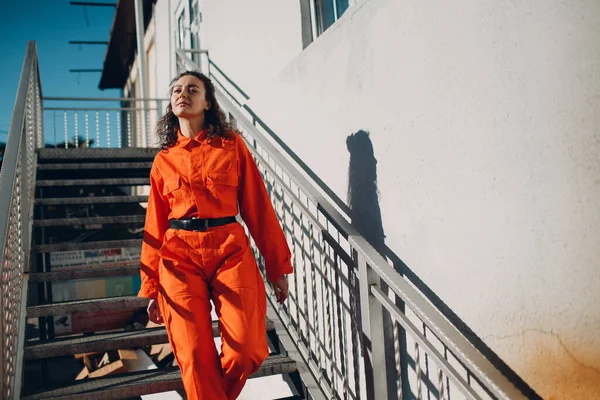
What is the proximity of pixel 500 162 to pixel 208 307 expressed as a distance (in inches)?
47.7

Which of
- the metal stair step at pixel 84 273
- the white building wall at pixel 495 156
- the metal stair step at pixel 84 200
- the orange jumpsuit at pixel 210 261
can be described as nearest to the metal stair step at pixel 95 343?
the metal stair step at pixel 84 273

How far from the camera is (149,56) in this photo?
41.8 ft

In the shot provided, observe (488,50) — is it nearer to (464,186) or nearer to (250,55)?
(464,186)

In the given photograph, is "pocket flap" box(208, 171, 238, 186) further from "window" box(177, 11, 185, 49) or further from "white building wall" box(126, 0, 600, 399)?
"window" box(177, 11, 185, 49)

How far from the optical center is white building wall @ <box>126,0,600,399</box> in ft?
4.30

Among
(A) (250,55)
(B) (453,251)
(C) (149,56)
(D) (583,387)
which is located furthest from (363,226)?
(C) (149,56)

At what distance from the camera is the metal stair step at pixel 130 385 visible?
239cm

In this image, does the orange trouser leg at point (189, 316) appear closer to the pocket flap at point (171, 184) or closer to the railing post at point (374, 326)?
the pocket flap at point (171, 184)

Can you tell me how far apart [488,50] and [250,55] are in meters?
3.05

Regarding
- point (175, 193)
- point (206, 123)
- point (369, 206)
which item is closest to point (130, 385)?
point (175, 193)

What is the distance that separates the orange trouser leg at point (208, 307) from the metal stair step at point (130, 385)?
664 millimetres

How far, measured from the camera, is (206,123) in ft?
7.68

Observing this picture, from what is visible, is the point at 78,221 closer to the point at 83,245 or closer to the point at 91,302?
the point at 83,245

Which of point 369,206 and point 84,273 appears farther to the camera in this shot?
point 84,273
